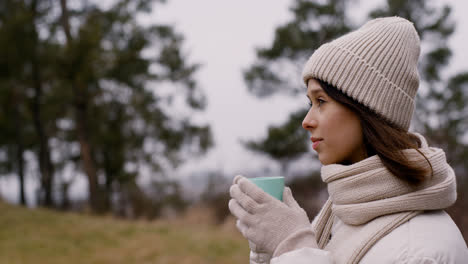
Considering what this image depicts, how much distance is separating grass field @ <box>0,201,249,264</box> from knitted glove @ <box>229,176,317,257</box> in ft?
16.7

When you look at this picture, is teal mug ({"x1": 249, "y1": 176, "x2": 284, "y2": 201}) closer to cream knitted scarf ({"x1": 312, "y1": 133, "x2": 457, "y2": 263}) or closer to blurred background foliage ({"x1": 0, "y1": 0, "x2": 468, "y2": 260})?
cream knitted scarf ({"x1": 312, "y1": 133, "x2": 457, "y2": 263})

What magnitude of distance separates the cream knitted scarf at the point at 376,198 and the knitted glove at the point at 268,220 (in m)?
0.13

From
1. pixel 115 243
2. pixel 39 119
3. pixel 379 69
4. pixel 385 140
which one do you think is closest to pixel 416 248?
pixel 385 140

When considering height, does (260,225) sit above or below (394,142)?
below

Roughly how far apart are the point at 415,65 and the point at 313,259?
30.2 inches

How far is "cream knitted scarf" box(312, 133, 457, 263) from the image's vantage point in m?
1.27

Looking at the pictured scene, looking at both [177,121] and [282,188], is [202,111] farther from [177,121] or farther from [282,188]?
[282,188]

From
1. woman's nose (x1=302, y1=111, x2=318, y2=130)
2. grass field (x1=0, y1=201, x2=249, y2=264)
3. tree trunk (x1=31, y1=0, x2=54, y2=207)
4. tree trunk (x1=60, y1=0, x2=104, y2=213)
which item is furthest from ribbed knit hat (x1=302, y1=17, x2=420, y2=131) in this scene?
tree trunk (x1=31, y1=0, x2=54, y2=207)

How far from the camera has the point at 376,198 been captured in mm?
1324

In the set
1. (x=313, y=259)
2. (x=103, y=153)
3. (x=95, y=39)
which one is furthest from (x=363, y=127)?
(x=103, y=153)

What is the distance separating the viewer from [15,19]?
12.6m

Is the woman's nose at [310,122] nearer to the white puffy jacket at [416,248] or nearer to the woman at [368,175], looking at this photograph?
the woman at [368,175]

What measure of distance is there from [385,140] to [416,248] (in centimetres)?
36

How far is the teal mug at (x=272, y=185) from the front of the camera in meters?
1.39
